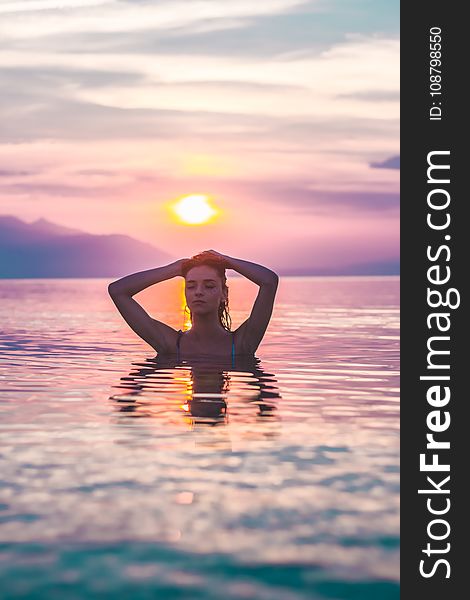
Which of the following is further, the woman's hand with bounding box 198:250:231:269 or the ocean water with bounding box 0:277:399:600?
the woman's hand with bounding box 198:250:231:269

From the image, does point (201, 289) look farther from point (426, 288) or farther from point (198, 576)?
point (198, 576)

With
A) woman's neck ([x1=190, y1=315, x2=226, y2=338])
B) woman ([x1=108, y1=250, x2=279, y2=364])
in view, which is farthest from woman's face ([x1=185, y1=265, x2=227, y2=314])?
woman's neck ([x1=190, y1=315, x2=226, y2=338])

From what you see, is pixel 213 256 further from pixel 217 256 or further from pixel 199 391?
pixel 199 391

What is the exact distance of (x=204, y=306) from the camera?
12.4m

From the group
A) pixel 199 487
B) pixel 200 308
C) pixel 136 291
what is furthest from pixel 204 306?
pixel 199 487

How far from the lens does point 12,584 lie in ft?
13.9

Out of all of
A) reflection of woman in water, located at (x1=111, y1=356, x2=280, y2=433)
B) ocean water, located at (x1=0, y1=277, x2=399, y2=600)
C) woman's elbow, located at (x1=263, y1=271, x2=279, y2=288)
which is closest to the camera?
ocean water, located at (x1=0, y1=277, x2=399, y2=600)

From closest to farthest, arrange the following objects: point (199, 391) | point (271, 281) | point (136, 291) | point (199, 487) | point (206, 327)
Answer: point (199, 487) → point (199, 391) → point (271, 281) → point (136, 291) → point (206, 327)

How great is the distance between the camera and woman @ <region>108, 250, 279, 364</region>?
12.3 meters

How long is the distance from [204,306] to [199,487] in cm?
659

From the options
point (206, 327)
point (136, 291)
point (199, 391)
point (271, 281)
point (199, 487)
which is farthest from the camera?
point (206, 327)

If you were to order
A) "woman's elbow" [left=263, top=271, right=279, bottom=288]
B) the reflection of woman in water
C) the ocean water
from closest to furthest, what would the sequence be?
1. the ocean water
2. the reflection of woman in water
3. "woman's elbow" [left=263, top=271, right=279, bottom=288]

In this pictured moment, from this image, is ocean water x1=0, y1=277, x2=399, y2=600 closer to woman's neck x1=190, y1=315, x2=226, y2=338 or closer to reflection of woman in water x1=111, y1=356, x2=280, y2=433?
reflection of woman in water x1=111, y1=356, x2=280, y2=433

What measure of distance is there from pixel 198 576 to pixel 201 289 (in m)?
8.00
